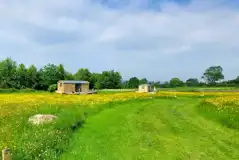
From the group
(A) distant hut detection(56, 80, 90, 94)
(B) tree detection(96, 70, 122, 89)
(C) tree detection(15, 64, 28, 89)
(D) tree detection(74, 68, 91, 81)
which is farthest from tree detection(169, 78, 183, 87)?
(C) tree detection(15, 64, 28, 89)

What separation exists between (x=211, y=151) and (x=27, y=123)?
11360 mm

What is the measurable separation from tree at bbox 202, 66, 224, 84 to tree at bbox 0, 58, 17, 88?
122923 mm

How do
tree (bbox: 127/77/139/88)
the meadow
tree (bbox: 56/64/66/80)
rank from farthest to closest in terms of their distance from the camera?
tree (bbox: 127/77/139/88), tree (bbox: 56/64/66/80), the meadow

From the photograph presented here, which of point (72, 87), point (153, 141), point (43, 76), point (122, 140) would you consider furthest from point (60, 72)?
point (153, 141)

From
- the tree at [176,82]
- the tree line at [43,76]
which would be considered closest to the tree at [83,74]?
the tree line at [43,76]

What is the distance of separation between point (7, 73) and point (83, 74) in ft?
107

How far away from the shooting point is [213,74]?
614 ft

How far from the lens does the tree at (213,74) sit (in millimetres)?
185750

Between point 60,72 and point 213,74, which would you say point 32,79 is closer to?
point 60,72

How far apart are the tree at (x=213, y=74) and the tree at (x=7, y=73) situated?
403 ft

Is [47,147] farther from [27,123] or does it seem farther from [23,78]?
[23,78]

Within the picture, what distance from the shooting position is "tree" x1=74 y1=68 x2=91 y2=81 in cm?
12900

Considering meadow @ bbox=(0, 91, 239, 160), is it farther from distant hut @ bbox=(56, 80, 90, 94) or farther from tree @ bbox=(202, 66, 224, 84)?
tree @ bbox=(202, 66, 224, 84)

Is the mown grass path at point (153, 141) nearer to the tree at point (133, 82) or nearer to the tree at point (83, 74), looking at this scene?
the tree at point (83, 74)
